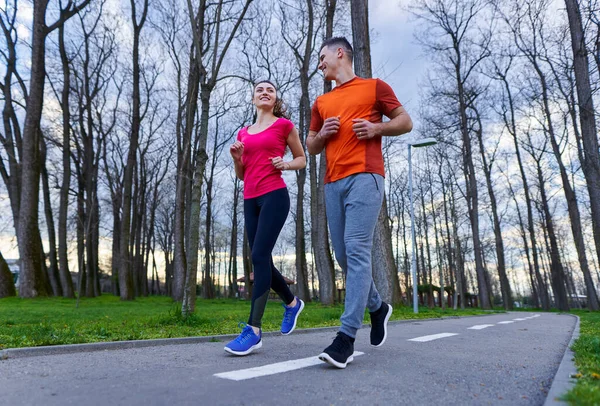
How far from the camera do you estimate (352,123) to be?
3617mm

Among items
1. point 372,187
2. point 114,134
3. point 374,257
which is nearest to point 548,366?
point 372,187

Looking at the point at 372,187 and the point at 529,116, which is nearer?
the point at 372,187

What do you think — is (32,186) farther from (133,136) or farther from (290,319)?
(290,319)

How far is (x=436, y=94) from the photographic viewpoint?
1064 inches

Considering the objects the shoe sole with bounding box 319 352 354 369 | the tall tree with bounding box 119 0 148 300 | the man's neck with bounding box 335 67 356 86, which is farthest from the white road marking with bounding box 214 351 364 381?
the tall tree with bounding box 119 0 148 300

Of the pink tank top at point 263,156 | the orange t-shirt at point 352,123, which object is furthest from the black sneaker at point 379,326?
the pink tank top at point 263,156

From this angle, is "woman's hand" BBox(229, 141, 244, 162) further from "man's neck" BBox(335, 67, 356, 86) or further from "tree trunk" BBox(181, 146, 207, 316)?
"tree trunk" BBox(181, 146, 207, 316)

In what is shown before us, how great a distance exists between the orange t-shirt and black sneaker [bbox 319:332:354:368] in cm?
117

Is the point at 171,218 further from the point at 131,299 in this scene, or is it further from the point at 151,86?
the point at 131,299

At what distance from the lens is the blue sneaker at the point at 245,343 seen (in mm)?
3740

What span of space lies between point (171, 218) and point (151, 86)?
17.8 metres

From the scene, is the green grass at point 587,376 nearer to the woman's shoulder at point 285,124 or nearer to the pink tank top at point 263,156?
the pink tank top at point 263,156

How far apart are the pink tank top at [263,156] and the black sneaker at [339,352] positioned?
1427mm

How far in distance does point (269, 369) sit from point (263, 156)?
1840mm
